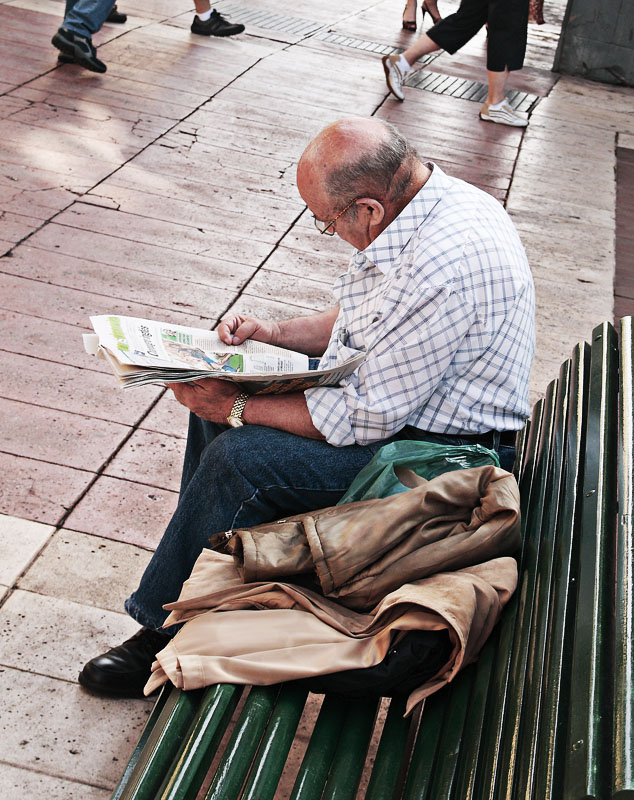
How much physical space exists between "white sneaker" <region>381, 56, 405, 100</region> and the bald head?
6.24 metres

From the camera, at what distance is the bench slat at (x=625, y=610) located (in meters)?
1.22

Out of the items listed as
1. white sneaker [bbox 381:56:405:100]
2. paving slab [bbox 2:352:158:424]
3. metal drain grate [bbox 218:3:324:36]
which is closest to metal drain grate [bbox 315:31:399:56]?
metal drain grate [bbox 218:3:324:36]

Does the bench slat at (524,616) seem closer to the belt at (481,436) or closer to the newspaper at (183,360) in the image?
the belt at (481,436)

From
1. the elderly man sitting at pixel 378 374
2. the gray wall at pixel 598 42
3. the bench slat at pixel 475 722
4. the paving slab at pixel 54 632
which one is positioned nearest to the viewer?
the bench slat at pixel 475 722

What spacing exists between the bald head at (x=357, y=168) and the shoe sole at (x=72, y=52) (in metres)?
5.55

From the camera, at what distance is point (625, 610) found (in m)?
1.51

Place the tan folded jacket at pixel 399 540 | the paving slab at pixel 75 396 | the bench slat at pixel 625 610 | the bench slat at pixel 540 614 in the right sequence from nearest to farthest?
the bench slat at pixel 625 610 < the bench slat at pixel 540 614 < the tan folded jacket at pixel 399 540 < the paving slab at pixel 75 396

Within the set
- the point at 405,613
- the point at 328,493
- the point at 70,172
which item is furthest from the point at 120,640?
the point at 70,172

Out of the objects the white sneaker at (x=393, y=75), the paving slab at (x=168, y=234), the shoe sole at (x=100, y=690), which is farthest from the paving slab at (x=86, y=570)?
the white sneaker at (x=393, y=75)

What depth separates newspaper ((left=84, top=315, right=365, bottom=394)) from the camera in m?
2.33

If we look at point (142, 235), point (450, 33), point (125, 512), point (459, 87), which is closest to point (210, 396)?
point (125, 512)

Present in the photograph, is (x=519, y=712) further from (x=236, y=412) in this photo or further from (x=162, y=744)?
(x=236, y=412)

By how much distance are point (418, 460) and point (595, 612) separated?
2.54 ft

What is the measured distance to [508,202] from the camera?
6605 mm
